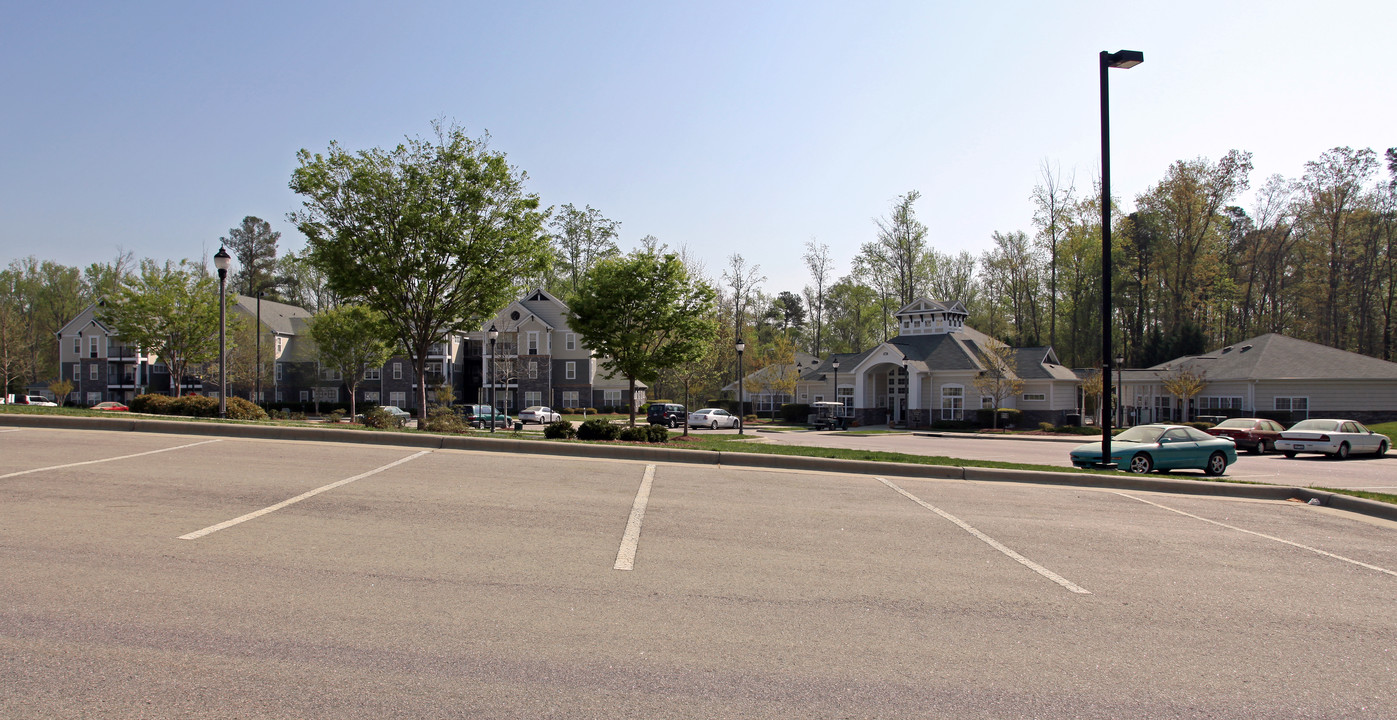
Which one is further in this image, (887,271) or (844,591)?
(887,271)

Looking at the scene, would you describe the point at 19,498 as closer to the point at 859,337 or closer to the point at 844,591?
the point at 844,591

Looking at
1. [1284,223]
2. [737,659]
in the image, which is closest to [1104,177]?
[737,659]

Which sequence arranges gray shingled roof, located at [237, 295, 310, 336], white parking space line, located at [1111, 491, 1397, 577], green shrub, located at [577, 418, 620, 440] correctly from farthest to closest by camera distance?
gray shingled roof, located at [237, 295, 310, 336] < green shrub, located at [577, 418, 620, 440] < white parking space line, located at [1111, 491, 1397, 577]

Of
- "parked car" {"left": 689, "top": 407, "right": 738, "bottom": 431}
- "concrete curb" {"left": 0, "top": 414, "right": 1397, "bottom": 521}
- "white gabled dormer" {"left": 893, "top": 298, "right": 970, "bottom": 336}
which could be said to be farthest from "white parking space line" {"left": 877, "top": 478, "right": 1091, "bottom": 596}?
"white gabled dormer" {"left": 893, "top": 298, "right": 970, "bottom": 336}

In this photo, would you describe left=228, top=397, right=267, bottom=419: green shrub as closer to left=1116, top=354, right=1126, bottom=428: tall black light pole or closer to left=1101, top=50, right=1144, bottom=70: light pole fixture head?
left=1101, top=50, right=1144, bottom=70: light pole fixture head

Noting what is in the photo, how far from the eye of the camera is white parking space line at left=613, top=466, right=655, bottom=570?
6.99m

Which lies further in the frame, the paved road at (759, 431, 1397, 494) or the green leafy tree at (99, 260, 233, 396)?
the green leafy tree at (99, 260, 233, 396)

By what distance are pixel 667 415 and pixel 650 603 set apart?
39268 mm

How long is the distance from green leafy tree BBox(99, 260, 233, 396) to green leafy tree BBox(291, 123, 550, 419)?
69.0 ft

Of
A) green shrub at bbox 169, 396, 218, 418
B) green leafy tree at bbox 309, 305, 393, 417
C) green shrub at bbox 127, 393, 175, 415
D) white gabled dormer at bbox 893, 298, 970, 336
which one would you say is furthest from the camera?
Answer: white gabled dormer at bbox 893, 298, 970, 336

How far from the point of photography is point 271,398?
63.6 m

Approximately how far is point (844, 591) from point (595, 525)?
3.20 m

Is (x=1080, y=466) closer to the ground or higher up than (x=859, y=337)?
closer to the ground

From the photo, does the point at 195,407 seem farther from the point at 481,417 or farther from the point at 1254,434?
the point at 1254,434
